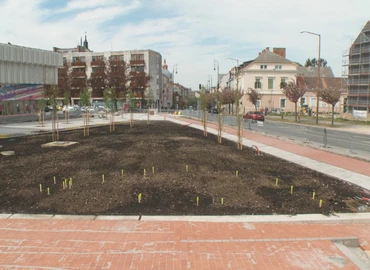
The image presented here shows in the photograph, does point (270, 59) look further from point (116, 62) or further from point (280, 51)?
point (116, 62)

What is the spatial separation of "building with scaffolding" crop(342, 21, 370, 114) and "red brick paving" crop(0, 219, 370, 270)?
50.0 metres

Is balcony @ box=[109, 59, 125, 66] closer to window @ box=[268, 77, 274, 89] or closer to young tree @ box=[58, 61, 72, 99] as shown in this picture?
young tree @ box=[58, 61, 72, 99]

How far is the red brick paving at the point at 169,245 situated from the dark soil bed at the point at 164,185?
0.76 m

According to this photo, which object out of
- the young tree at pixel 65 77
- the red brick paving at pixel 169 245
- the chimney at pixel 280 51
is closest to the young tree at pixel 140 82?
the young tree at pixel 65 77

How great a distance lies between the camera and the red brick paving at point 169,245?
4.94m

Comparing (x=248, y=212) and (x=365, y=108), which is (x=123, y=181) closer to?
(x=248, y=212)

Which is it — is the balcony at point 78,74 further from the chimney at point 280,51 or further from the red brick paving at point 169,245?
the red brick paving at point 169,245

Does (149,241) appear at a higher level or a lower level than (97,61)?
lower

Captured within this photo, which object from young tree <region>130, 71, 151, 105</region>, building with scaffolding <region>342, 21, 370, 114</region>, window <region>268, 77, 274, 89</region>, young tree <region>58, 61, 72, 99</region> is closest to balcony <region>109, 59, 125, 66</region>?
young tree <region>130, 71, 151, 105</region>

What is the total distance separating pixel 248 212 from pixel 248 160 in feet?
18.5

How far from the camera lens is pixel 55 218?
661cm

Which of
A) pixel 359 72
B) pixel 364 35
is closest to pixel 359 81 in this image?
pixel 359 72

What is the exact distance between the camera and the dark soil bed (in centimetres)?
725

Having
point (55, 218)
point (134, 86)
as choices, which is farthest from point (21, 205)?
point (134, 86)
